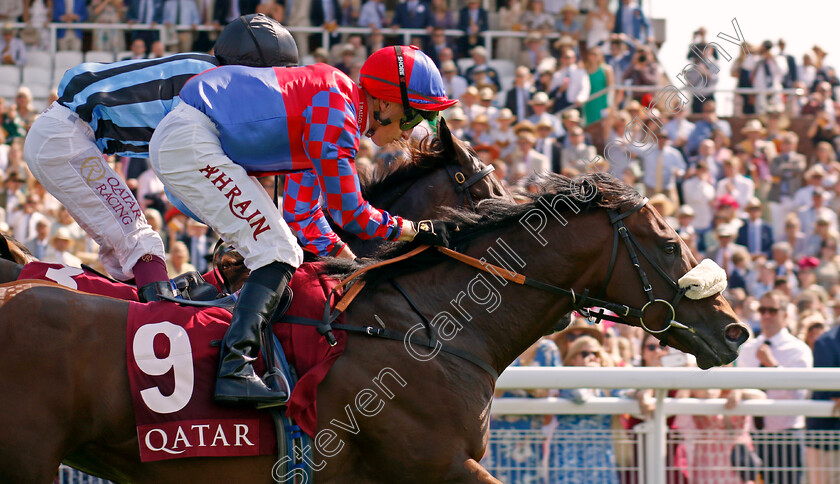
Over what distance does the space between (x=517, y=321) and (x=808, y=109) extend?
9.57m

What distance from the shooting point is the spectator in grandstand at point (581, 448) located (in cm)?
482

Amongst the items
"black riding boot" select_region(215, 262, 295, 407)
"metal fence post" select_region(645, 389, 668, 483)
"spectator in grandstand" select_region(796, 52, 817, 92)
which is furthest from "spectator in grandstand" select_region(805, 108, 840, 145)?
"black riding boot" select_region(215, 262, 295, 407)

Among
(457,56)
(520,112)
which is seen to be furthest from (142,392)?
(457,56)

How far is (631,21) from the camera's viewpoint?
41.6ft

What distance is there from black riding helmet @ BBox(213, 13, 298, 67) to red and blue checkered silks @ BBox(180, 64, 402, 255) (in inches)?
11.9

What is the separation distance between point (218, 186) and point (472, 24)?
9.73m

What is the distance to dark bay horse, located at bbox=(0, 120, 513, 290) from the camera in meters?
4.96

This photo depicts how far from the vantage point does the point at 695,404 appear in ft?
16.5

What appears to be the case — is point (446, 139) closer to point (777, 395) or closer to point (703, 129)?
point (777, 395)

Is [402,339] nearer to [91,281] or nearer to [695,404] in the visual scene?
[91,281]

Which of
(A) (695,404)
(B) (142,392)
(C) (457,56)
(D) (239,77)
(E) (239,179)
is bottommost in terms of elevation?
(A) (695,404)

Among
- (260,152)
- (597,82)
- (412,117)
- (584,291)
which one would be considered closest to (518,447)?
(584,291)

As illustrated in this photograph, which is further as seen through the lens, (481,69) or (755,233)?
(481,69)

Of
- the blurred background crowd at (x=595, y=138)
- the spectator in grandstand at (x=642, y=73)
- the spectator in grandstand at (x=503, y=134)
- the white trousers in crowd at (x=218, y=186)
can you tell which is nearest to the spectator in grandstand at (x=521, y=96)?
the blurred background crowd at (x=595, y=138)
